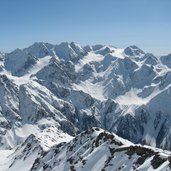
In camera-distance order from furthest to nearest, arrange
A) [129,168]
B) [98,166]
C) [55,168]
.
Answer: [55,168] < [98,166] < [129,168]

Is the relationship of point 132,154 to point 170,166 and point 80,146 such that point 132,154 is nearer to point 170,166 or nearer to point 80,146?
point 170,166

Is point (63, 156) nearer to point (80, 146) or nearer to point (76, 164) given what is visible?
point (80, 146)

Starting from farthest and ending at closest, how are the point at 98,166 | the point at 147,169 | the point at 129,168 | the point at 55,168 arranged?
the point at 55,168 < the point at 98,166 < the point at 129,168 < the point at 147,169

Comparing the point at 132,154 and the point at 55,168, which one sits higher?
the point at 132,154

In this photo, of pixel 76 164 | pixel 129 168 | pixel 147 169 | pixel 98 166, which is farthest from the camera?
pixel 76 164

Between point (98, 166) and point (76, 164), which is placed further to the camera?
point (76, 164)

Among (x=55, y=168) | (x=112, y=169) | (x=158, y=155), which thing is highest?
(x=158, y=155)

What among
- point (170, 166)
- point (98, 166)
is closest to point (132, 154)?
point (98, 166)

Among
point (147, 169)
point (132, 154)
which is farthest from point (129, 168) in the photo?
point (147, 169)

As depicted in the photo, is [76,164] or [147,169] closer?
[147,169]
